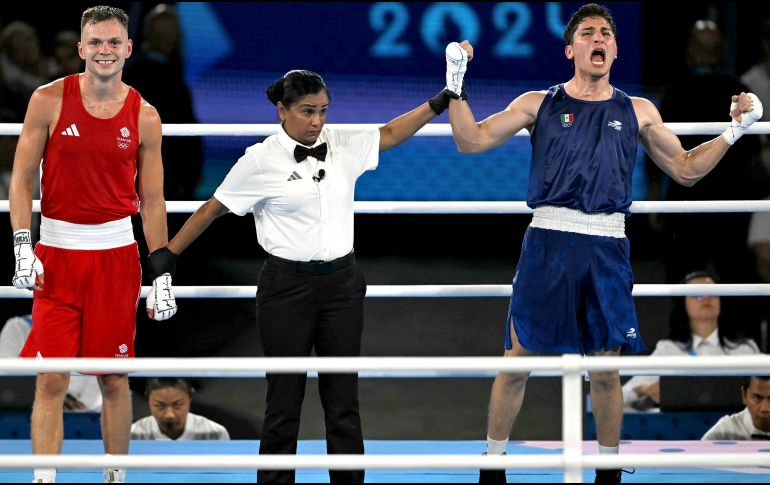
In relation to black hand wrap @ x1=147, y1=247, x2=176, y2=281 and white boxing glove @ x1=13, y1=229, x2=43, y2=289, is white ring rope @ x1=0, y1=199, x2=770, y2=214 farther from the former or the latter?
white boxing glove @ x1=13, y1=229, x2=43, y2=289

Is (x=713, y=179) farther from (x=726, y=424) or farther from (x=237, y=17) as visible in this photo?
(x=237, y=17)

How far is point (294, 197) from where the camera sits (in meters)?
3.06

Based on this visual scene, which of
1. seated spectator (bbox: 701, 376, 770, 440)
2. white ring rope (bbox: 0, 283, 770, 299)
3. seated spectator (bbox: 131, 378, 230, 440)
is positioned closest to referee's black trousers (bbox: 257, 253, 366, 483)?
white ring rope (bbox: 0, 283, 770, 299)

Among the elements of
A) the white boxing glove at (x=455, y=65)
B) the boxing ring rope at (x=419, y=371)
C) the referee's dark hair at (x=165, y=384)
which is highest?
the white boxing glove at (x=455, y=65)

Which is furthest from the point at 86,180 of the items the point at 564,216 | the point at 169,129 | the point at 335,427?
the point at 564,216

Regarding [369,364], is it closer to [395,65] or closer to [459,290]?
[459,290]

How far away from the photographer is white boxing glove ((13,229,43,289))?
3016 millimetres

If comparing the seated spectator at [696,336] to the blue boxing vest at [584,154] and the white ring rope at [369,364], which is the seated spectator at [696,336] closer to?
the blue boxing vest at [584,154]

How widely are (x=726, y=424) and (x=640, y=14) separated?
5.75 ft

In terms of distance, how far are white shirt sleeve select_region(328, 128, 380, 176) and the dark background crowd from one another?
1601 millimetres

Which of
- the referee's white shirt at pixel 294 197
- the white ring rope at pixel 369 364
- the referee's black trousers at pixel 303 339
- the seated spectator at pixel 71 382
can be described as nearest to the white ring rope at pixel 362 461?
the white ring rope at pixel 369 364

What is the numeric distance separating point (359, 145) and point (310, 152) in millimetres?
165

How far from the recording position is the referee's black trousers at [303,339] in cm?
304

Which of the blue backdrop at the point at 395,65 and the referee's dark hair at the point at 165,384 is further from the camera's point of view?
the blue backdrop at the point at 395,65
